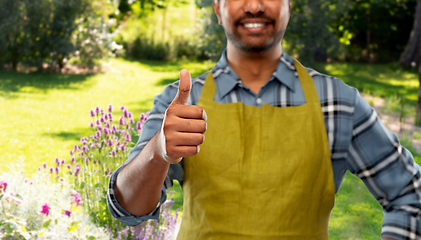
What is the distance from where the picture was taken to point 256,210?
1.49 metres

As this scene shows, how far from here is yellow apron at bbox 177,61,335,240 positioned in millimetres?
1492

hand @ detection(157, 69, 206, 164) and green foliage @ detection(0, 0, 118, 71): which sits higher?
hand @ detection(157, 69, 206, 164)

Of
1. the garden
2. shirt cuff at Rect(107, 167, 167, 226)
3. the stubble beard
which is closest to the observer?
shirt cuff at Rect(107, 167, 167, 226)

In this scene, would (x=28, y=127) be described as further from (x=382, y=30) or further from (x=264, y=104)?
(x=382, y=30)

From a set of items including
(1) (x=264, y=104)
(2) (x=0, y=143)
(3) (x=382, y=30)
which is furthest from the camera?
(3) (x=382, y=30)

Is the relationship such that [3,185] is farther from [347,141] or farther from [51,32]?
[51,32]

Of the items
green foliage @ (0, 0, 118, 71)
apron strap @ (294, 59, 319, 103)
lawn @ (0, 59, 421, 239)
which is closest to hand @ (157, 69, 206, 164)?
apron strap @ (294, 59, 319, 103)

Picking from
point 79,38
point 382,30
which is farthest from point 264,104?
point 382,30

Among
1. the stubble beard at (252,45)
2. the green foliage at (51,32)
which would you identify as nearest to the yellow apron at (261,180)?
the stubble beard at (252,45)

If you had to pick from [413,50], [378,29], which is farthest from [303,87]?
[378,29]

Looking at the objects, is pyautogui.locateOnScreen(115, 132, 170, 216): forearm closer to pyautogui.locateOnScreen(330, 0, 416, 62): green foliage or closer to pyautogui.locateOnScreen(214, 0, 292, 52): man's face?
pyautogui.locateOnScreen(214, 0, 292, 52): man's face

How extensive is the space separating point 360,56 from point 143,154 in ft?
54.4

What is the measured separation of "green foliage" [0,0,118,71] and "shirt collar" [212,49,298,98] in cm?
1092

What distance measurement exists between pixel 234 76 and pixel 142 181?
0.55 metres
